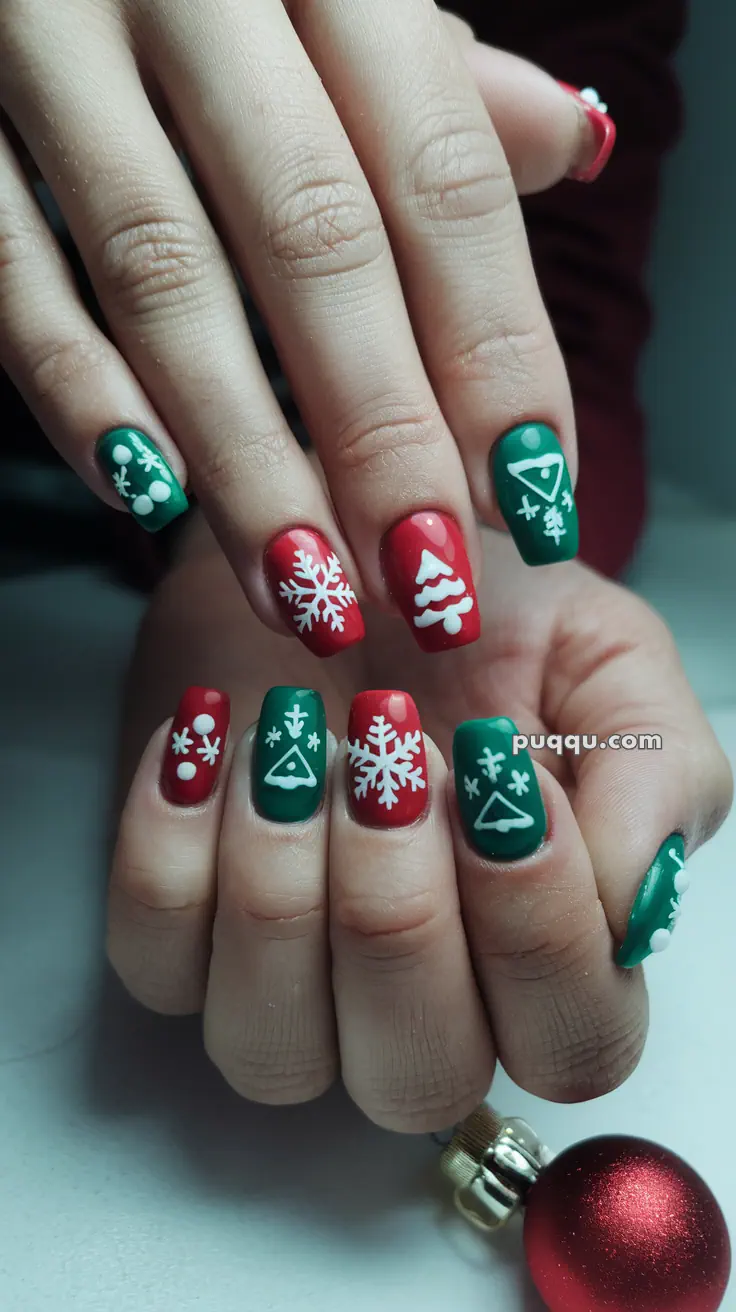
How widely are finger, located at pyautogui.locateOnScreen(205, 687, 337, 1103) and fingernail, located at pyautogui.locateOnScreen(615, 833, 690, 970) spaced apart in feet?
0.47

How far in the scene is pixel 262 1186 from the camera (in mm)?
521

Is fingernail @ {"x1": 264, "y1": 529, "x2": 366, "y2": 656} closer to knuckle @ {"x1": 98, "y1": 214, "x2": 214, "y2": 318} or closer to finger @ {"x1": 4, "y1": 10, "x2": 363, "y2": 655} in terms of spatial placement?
finger @ {"x1": 4, "y1": 10, "x2": 363, "y2": 655}

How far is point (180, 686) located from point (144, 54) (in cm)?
35

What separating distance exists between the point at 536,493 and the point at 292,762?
0.60 ft

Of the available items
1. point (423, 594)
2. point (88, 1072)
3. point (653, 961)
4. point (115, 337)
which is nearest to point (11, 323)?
point (115, 337)

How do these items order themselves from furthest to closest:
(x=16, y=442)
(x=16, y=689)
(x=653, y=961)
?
(x=16, y=442), (x=16, y=689), (x=653, y=961)

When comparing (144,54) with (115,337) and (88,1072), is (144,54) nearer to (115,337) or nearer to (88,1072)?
(115,337)

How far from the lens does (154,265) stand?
19.9 inches

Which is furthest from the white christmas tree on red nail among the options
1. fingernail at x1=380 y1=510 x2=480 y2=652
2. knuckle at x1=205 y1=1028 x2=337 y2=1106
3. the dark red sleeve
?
the dark red sleeve

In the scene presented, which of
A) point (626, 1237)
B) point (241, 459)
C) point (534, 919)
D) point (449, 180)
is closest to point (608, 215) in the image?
point (449, 180)

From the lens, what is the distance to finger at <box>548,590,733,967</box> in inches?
19.9

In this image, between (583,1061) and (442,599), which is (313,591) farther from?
(583,1061)

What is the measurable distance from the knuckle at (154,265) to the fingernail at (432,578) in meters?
0.15

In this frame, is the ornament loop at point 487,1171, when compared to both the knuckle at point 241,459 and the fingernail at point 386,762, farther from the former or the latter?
the knuckle at point 241,459
